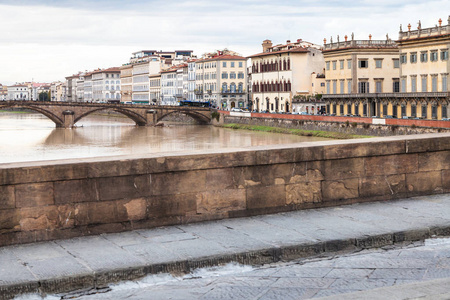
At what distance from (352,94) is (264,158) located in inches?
2036

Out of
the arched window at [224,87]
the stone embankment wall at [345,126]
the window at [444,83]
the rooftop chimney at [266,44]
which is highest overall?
the rooftop chimney at [266,44]

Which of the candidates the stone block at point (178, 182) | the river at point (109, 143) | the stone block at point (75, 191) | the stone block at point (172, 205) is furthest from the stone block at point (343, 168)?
the river at point (109, 143)

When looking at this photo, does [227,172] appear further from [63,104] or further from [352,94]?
[63,104]

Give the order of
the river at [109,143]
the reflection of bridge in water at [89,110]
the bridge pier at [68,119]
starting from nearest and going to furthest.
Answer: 1. the river at [109,143]
2. the reflection of bridge in water at [89,110]
3. the bridge pier at [68,119]

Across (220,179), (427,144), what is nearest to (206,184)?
(220,179)

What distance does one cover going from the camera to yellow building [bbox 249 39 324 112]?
235 feet

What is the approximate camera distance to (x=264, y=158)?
711 centimetres

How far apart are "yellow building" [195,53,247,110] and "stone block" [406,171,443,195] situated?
8745 centimetres

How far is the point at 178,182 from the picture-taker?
6691 mm

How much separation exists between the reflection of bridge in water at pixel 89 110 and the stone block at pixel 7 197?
6620 centimetres

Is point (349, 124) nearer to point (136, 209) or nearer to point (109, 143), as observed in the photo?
point (109, 143)

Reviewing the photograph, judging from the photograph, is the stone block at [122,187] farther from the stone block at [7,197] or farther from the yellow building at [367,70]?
the yellow building at [367,70]

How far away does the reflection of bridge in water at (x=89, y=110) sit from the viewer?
72375 millimetres

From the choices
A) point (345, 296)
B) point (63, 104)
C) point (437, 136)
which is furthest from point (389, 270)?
point (63, 104)
